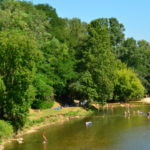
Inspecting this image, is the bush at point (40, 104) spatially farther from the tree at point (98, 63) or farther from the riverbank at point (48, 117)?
the tree at point (98, 63)

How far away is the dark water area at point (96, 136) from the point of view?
33719mm

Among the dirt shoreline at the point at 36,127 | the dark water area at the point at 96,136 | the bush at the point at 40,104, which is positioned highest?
the bush at the point at 40,104

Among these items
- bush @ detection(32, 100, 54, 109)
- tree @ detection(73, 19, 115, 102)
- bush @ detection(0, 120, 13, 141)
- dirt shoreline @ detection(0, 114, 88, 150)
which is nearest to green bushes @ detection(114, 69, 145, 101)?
tree @ detection(73, 19, 115, 102)

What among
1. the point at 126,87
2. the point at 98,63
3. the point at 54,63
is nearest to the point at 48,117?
the point at 54,63

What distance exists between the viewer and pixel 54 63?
A: 61562 millimetres

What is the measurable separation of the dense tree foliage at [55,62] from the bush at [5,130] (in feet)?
5.85

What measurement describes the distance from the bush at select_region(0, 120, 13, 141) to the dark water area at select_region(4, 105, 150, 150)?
161 cm

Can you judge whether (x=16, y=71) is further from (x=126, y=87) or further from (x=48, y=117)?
(x=126, y=87)

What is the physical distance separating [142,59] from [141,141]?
68.5 meters

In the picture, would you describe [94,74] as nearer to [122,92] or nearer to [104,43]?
[104,43]

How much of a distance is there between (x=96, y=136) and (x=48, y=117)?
1352cm

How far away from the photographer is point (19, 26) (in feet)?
163

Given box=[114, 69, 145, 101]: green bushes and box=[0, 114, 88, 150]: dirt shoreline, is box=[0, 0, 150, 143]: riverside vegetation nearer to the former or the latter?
box=[114, 69, 145, 101]: green bushes

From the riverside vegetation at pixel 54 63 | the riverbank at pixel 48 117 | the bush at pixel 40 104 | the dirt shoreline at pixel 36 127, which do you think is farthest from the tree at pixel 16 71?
the bush at pixel 40 104
